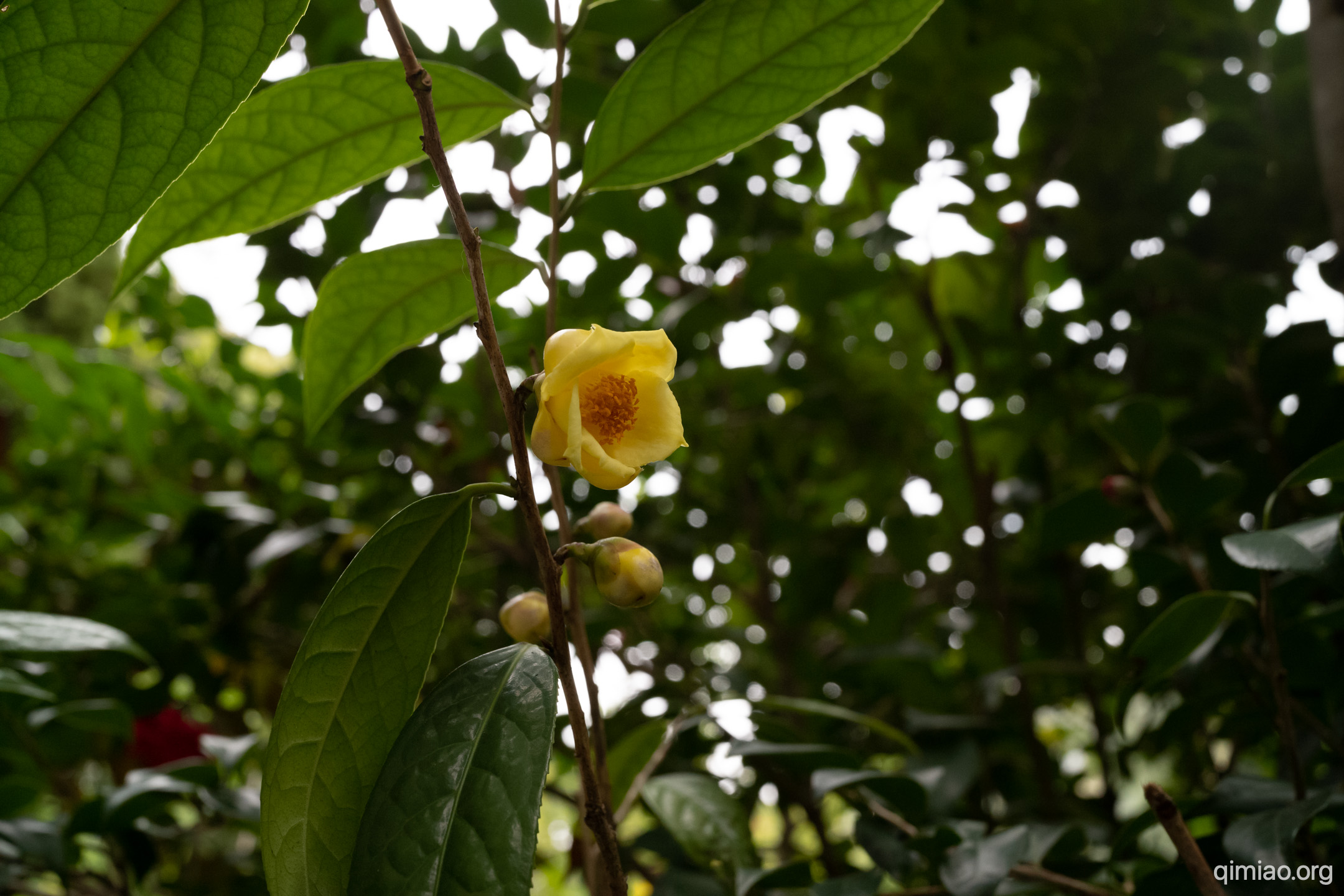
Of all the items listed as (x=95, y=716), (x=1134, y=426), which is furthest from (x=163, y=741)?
(x=1134, y=426)

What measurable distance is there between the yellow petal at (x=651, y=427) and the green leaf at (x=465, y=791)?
12cm

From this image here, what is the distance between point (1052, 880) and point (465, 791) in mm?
465

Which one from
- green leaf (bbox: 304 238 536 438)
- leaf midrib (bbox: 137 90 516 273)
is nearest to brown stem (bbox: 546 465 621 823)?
green leaf (bbox: 304 238 536 438)

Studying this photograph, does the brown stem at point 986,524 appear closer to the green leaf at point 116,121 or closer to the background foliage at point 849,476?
the background foliage at point 849,476

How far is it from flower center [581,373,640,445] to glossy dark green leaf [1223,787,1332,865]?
1.58 ft

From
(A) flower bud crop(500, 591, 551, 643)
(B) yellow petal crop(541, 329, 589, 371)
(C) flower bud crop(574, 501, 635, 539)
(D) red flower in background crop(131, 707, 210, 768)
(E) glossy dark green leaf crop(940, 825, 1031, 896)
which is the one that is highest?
(B) yellow petal crop(541, 329, 589, 371)

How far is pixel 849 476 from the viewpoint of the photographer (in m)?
1.65

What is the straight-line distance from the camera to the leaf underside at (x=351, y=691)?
0.43 meters

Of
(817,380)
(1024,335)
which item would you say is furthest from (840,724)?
(1024,335)

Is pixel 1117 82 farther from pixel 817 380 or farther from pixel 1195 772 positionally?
pixel 1195 772

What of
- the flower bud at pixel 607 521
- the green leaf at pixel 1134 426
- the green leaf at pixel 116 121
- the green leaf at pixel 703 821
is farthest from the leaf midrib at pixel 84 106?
the green leaf at pixel 1134 426

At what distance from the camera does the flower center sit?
52 cm

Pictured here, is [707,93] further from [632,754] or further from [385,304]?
[632,754]

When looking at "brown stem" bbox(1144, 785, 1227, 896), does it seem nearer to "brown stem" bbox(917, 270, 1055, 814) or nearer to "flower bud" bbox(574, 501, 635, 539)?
"flower bud" bbox(574, 501, 635, 539)
